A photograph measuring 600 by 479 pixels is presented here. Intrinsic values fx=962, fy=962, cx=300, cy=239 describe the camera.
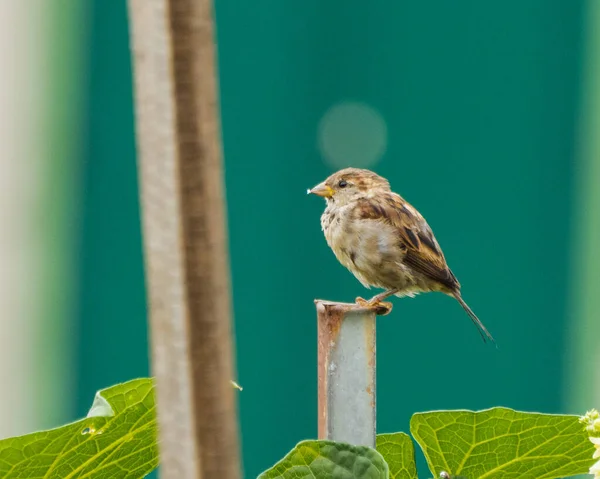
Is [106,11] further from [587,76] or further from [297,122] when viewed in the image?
[587,76]

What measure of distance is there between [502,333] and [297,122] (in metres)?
0.94

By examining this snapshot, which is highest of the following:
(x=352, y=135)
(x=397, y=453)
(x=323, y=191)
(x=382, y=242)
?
(x=352, y=135)

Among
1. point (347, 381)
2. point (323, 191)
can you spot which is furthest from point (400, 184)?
point (347, 381)

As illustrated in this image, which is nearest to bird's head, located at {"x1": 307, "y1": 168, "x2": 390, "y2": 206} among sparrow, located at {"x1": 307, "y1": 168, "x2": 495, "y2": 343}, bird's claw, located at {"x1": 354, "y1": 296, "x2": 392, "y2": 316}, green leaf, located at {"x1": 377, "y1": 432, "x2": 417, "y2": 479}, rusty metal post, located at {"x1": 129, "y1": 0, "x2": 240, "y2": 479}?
sparrow, located at {"x1": 307, "y1": 168, "x2": 495, "y2": 343}

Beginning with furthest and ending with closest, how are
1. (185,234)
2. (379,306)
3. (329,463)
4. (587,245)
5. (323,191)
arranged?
1. (587,245)
2. (323,191)
3. (379,306)
4. (329,463)
5. (185,234)

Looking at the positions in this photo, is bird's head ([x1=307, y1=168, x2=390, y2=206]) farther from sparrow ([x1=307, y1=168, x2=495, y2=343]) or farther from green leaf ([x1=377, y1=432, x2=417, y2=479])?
green leaf ([x1=377, y1=432, x2=417, y2=479])

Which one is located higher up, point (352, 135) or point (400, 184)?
point (352, 135)

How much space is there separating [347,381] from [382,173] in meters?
2.33

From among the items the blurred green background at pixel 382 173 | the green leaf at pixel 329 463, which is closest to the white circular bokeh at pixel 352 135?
the blurred green background at pixel 382 173

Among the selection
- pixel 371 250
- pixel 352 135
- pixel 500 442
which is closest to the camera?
pixel 500 442

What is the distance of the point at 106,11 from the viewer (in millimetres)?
3211

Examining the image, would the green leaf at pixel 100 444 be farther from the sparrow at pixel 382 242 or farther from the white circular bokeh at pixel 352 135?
the white circular bokeh at pixel 352 135

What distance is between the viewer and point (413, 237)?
2.34 m

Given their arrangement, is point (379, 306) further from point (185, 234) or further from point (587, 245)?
point (587, 245)
